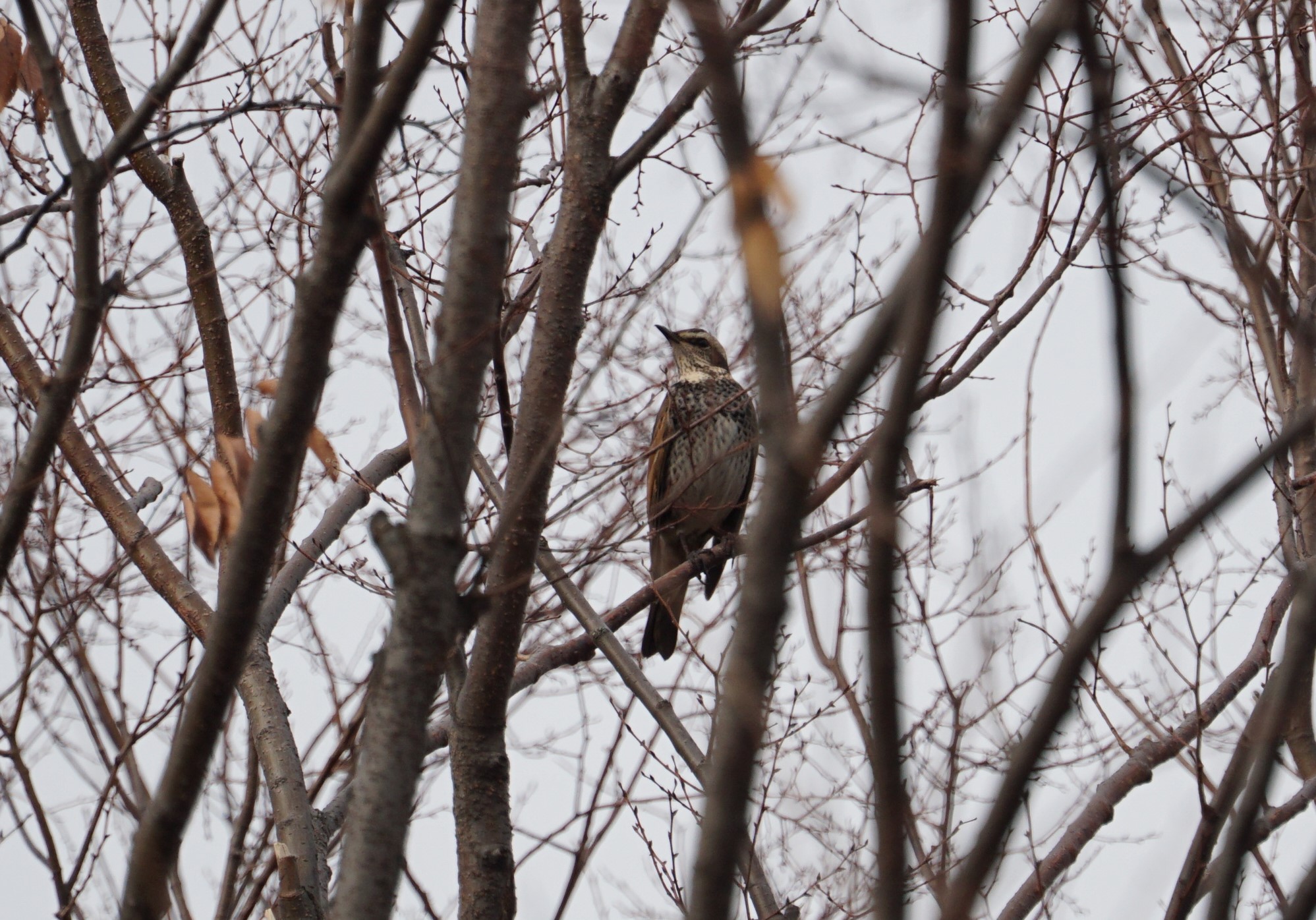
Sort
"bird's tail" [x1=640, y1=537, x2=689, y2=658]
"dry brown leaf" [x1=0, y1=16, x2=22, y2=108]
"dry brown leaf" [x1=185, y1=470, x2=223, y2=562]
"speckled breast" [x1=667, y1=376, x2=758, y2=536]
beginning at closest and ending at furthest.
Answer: "dry brown leaf" [x1=185, y1=470, x2=223, y2=562] → "dry brown leaf" [x1=0, y1=16, x2=22, y2=108] → "bird's tail" [x1=640, y1=537, x2=689, y2=658] → "speckled breast" [x1=667, y1=376, x2=758, y2=536]

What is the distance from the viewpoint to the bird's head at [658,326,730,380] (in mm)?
7203

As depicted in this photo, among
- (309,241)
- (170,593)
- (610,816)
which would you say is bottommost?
(610,816)

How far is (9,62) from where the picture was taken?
136 inches

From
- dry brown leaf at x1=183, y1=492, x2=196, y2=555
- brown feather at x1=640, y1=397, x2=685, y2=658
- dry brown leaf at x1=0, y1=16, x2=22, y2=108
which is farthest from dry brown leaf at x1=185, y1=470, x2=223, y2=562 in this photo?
brown feather at x1=640, y1=397, x2=685, y2=658

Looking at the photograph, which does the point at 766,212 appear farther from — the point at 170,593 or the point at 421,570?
the point at 170,593

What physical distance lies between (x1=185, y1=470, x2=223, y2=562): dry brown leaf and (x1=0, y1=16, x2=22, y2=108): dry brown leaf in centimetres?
134

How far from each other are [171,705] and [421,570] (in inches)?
133

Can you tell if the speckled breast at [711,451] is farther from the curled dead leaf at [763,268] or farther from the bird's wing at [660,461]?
the curled dead leaf at [763,268]

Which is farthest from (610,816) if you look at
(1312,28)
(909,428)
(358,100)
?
(1312,28)

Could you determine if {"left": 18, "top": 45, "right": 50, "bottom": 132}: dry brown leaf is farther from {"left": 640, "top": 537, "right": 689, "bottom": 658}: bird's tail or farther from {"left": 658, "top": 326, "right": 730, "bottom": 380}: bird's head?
{"left": 658, "top": 326, "right": 730, "bottom": 380}: bird's head

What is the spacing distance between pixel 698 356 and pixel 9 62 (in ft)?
14.3

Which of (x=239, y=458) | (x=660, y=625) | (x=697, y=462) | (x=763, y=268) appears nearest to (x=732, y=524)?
(x=697, y=462)

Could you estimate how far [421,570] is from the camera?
1748 mm

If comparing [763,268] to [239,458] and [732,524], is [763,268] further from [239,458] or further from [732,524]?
[732,524]
